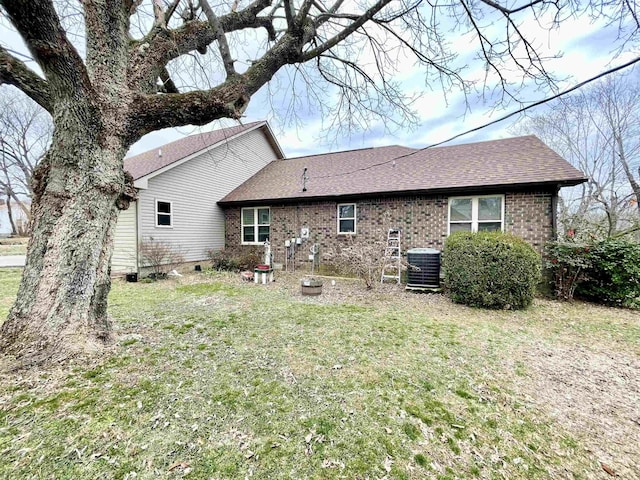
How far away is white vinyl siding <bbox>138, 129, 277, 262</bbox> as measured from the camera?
9.45 meters

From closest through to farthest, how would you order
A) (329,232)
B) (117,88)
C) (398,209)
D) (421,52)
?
(117,88)
(421,52)
(398,209)
(329,232)

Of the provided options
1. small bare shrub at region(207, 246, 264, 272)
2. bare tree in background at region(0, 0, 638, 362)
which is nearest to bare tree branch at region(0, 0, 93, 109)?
bare tree in background at region(0, 0, 638, 362)

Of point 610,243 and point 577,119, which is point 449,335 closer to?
point 610,243

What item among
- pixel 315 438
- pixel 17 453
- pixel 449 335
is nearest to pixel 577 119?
pixel 449 335

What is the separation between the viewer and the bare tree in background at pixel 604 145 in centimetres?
1151

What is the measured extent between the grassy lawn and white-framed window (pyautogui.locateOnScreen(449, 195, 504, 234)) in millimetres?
3795

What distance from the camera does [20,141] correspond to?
2272 centimetres

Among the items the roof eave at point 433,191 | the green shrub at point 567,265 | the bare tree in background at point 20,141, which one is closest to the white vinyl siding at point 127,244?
the roof eave at point 433,191

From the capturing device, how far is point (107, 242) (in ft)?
11.8

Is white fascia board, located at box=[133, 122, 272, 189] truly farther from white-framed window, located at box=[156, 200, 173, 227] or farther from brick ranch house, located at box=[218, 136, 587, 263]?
brick ranch house, located at box=[218, 136, 587, 263]

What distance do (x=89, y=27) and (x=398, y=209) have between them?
26.4 feet

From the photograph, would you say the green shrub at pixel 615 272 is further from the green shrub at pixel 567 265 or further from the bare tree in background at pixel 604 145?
the bare tree in background at pixel 604 145

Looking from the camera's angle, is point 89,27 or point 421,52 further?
point 421,52

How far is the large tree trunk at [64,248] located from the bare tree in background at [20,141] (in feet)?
83.2
